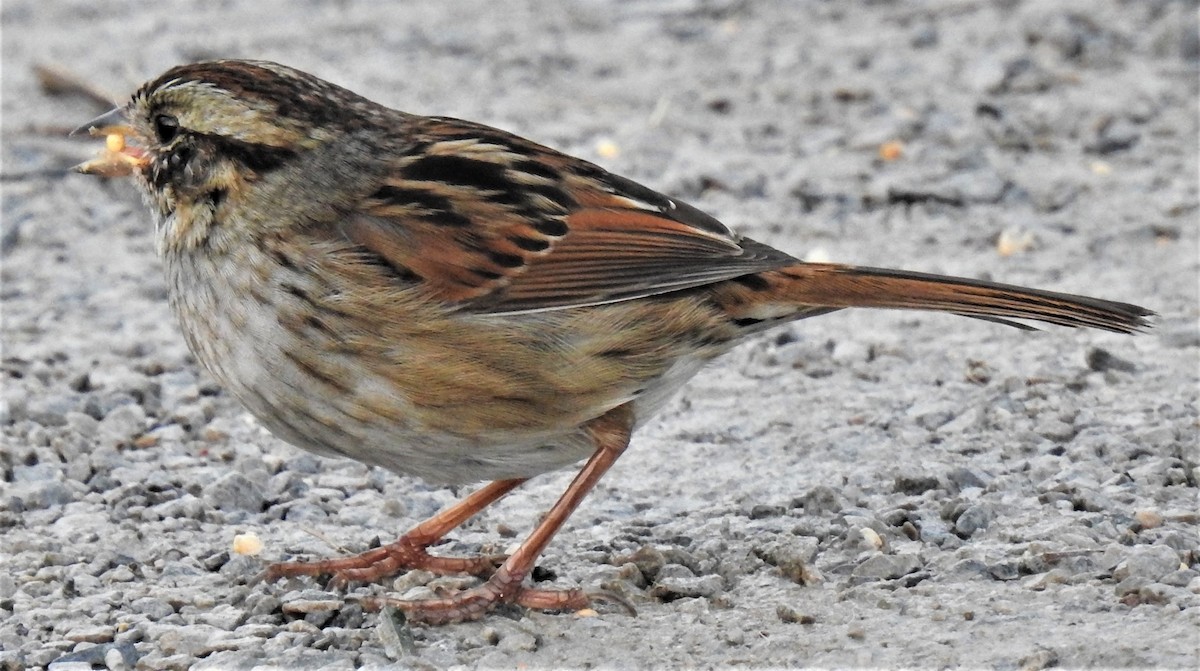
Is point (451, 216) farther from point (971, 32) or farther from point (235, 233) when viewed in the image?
point (971, 32)

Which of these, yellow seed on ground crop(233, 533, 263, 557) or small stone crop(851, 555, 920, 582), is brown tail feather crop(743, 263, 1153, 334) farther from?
yellow seed on ground crop(233, 533, 263, 557)

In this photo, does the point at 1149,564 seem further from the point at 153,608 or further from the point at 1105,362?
the point at 153,608

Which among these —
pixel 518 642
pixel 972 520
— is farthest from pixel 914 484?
pixel 518 642

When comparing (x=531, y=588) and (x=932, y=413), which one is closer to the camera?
(x=531, y=588)

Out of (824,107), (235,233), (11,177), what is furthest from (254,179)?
(824,107)

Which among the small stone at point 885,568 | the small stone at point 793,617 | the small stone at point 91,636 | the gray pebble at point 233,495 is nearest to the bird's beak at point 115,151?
the gray pebble at point 233,495

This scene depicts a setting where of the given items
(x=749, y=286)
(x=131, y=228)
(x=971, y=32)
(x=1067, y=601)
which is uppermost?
(x=971, y=32)
